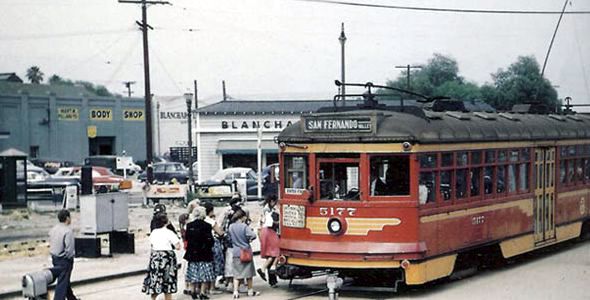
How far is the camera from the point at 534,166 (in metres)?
19.7

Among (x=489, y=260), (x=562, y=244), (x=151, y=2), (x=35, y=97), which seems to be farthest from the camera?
(x=35, y=97)

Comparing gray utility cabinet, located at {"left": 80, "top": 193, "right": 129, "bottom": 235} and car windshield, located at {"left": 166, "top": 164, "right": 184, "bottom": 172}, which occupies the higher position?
gray utility cabinet, located at {"left": 80, "top": 193, "right": 129, "bottom": 235}

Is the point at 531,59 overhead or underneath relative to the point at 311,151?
overhead

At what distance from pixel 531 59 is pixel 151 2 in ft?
55.0

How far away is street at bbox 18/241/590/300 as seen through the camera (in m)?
15.7

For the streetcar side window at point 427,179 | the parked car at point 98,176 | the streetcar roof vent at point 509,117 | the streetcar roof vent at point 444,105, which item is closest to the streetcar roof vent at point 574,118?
the streetcar roof vent at point 509,117

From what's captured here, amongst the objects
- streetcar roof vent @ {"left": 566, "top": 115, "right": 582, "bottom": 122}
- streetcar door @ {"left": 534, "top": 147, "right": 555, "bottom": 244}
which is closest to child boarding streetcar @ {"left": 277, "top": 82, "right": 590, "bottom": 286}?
streetcar door @ {"left": 534, "top": 147, "right": 555, "bottom": 244}

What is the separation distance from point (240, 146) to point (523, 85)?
89.4ft

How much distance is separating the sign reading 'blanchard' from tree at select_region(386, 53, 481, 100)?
77.0 feet

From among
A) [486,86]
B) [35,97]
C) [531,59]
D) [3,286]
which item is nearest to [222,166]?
[35,97]

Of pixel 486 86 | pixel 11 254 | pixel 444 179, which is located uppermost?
pixel 486 86

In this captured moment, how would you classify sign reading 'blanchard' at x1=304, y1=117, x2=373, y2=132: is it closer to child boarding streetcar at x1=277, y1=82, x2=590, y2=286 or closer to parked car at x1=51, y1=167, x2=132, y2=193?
child boarding streetcar at x1=277, y1=82, x2=590, y2=286

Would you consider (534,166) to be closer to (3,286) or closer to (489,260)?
(489,260)

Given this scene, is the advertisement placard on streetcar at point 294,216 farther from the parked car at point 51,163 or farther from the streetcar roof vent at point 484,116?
the parked car at point 51,163
